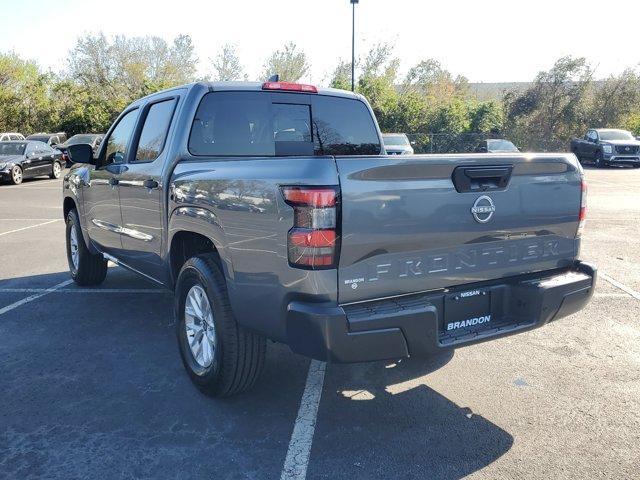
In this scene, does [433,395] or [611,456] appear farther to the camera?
[433,395]

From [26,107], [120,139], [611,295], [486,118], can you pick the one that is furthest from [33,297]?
[26,107]

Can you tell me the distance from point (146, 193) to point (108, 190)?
1005 millimetres

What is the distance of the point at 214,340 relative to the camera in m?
3.58

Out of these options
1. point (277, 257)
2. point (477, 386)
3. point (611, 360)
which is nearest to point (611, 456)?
point (477, 386)

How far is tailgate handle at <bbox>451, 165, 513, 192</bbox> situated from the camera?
3.07m

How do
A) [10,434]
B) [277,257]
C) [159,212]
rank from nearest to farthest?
[277,257] → [10,434] → [159,212]

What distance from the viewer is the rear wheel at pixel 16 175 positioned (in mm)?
19241

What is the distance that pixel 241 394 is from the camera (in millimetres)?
3678

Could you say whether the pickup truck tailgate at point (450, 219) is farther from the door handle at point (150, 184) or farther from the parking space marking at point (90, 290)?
the parking space marking at point (90, 290)

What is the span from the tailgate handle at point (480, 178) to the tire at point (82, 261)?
450 cm

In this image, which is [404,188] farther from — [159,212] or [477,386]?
[159,212]

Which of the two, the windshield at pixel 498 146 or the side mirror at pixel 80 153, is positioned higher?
the side mirror at pixel 80 153

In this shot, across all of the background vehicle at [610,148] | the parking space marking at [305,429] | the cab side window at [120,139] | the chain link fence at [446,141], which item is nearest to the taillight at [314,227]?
the parking space marking at [305,429]

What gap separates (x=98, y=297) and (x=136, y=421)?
300 centimetres
